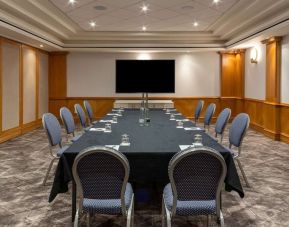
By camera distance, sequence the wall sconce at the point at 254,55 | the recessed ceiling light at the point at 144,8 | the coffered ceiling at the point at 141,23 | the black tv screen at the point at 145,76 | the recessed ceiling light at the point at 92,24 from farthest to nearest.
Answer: the black tv screen at the point at 145,76
the wall sconce at the point at 254,55
the recessed ceiling light at the point at 92,24
the recessed ceiling light at the point at 144,8
the coffered ceiling at the point at 141,23

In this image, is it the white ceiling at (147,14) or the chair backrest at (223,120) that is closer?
the chair backrest at (223,120)

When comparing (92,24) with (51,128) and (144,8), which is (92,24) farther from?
(51,128)

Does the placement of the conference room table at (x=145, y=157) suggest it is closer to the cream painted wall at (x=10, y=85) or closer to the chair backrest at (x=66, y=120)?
the chair backrest at (x=66, y=120)

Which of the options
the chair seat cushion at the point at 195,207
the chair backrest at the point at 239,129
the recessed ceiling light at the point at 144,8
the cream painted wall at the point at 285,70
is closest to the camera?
the chair seat cushion at the point at 195,207

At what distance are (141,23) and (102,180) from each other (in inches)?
241

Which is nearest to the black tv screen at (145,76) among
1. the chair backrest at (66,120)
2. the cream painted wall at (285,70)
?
the cream painted wall at (285,70)

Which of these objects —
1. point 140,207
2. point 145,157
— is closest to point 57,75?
point 140,207

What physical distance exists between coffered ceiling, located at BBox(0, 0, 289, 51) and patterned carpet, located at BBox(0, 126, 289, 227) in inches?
98.8

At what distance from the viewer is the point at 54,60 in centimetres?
1014

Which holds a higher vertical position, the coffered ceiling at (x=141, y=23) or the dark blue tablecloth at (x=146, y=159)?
→ the coffered ceiling at (x=141, y=23)

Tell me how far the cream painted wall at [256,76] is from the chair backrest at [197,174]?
6.64 meters

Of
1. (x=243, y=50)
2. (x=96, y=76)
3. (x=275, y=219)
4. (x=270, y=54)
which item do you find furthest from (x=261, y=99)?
(x=275, y=219)

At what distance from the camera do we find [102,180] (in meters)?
2.19

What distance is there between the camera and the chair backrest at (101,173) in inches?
82.0
